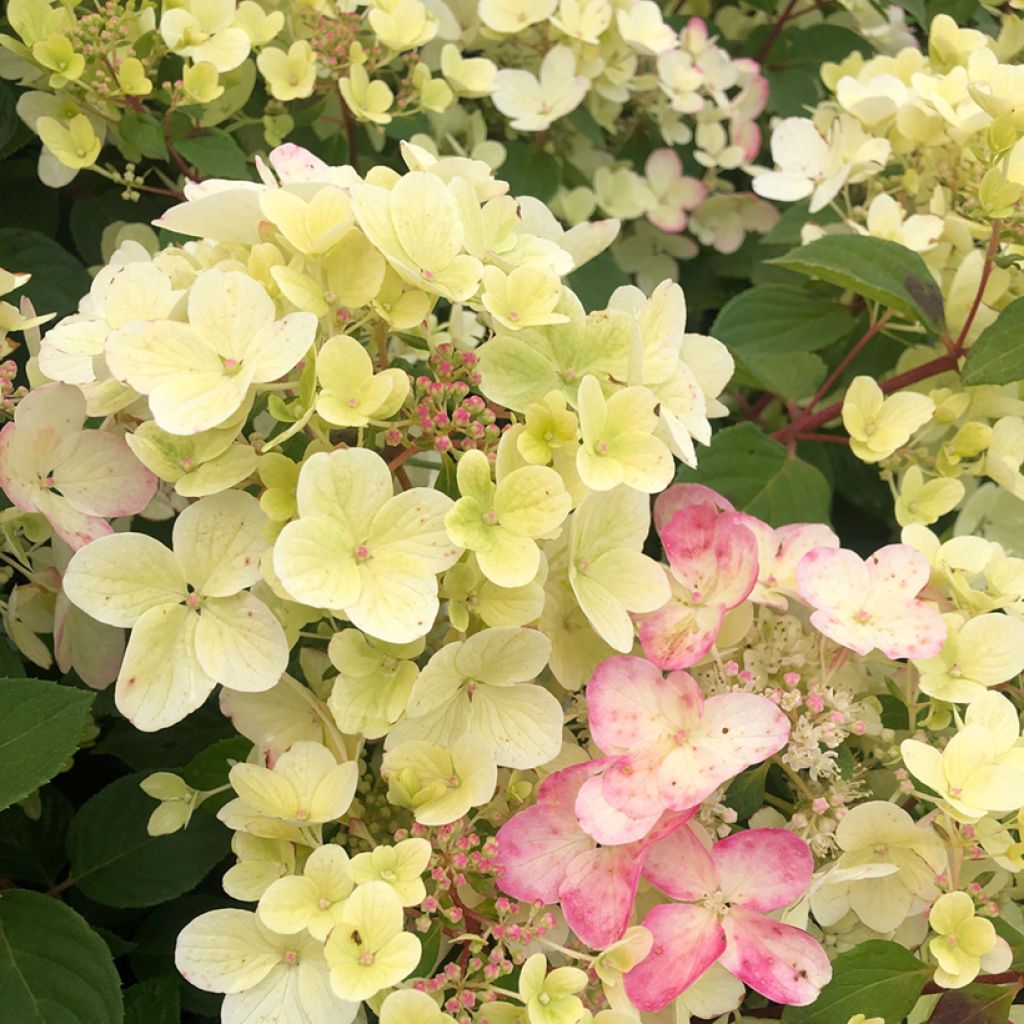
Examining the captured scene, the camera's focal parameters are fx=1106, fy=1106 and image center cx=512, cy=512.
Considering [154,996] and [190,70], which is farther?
[190,70]

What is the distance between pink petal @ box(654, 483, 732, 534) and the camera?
0.70 meters

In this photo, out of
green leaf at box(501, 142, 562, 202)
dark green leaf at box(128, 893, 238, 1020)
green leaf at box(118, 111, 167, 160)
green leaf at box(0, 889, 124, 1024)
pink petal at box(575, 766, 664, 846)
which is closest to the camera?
pink petal at box(575, 766, 664, 846)

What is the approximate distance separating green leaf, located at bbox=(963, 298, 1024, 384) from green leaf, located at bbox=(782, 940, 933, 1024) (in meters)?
0.42

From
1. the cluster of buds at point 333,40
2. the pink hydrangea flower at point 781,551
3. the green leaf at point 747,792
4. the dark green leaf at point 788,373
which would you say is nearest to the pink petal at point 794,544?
the pink hydrangea flower at point 781,551

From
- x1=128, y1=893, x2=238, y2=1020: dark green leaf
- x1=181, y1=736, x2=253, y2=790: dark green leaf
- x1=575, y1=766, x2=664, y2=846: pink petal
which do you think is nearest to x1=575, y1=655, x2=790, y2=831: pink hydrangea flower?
x1=575, y1=766, x2=664, y2=846: pink petal

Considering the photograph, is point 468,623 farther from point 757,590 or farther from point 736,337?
point 736,337

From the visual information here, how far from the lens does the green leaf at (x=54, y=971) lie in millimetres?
636

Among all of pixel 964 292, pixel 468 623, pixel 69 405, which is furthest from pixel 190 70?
pixel 964 292

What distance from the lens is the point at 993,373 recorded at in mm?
806

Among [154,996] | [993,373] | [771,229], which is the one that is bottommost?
[154,996]

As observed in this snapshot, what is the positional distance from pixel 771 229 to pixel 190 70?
0.64 meters

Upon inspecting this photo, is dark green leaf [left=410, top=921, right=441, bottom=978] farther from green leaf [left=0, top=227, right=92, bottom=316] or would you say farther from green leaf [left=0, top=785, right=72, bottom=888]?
green leaf [left=0, top=227, right=92, bottom=316]

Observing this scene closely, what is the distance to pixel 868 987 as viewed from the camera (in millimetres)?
597

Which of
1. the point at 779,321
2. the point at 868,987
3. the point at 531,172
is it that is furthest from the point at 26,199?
the point at 868,987
